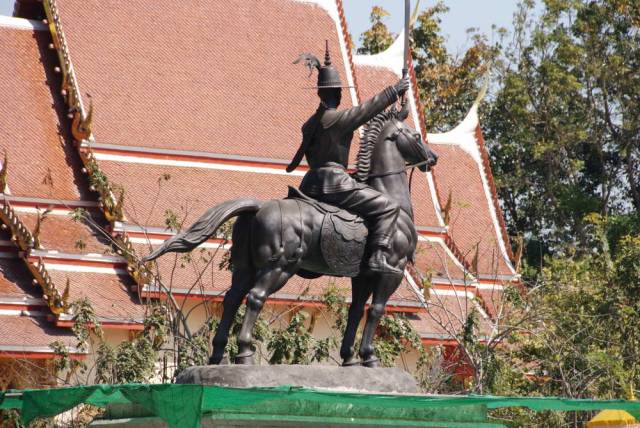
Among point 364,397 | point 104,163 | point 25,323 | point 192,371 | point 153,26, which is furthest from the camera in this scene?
point 153,26

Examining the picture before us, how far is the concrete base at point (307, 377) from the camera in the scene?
360 inches

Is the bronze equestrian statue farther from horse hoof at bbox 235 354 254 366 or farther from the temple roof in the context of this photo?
the temple roof

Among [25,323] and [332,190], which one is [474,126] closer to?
[25,323]

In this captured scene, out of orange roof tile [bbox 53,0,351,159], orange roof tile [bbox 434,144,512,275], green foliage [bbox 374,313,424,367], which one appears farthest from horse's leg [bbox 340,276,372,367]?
orange roof tile [bbox 434,144,512,275]

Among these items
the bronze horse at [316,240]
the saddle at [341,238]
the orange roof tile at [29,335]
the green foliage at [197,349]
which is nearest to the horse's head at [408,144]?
the bronze horse at [316,240]

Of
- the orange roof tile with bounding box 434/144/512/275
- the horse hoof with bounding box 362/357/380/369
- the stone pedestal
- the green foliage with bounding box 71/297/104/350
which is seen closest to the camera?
the stone pedestal

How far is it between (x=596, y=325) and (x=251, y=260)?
900 cm

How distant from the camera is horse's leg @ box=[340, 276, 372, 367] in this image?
991 centimetres

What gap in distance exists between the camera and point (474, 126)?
2547cm

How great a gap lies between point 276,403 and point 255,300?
0.72m

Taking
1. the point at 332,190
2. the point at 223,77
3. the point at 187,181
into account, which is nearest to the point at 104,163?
the point at 187,181

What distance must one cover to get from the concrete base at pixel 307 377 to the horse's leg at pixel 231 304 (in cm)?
21

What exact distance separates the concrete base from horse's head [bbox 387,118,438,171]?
1.49m

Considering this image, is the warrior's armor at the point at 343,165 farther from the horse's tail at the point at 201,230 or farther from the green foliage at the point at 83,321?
the green foliage at the point at 83,321
